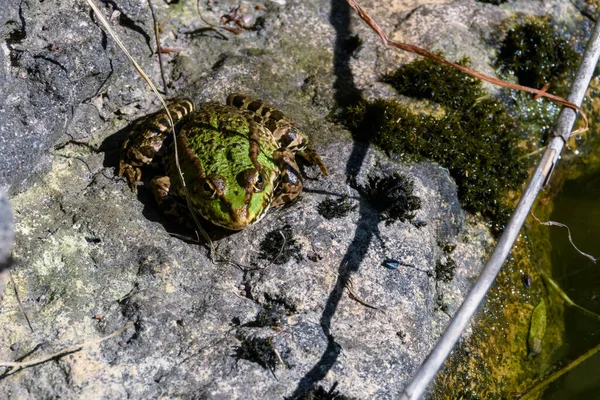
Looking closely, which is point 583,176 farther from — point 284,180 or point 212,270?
point 212,270

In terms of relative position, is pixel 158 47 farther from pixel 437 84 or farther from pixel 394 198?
pixel 437 84

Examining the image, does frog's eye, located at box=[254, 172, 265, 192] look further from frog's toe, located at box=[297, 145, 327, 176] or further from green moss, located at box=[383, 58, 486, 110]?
green moss, located at box=[383, 58, 486, 110]

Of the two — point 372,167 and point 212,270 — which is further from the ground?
point 372,167

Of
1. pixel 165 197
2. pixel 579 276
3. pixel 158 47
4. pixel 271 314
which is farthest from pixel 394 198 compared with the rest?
pixel 158 47

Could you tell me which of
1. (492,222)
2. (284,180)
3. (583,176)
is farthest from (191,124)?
(583,176)

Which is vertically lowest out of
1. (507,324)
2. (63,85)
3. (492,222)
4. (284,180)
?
(507,324)

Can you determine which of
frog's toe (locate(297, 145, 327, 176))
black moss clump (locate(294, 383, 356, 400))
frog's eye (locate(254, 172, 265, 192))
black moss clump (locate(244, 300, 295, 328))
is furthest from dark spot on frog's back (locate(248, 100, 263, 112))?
black moss clump (locate(294, 383, 356, 400))
